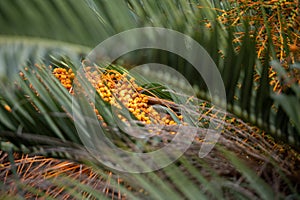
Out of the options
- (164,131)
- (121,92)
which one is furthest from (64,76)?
(164,131)

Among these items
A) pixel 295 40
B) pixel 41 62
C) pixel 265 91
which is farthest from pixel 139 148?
pixel 295 40

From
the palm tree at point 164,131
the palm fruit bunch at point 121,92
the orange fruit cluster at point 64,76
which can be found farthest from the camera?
the orange fruit cluster at point 64,76

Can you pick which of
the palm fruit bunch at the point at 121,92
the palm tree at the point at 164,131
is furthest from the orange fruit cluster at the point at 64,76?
the palm tree at the point at 164,131

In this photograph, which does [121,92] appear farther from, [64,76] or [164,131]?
[164,131]

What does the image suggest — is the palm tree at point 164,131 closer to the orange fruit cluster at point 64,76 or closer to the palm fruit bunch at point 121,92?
the palm fruit bunch at point 121,92

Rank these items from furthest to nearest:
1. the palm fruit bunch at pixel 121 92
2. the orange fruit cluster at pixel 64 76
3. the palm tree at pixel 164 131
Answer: the orange fruit cluster at pixel 64 76 < the palm fruit bunch at pixel 121 92 < the palm tree at pixel 164 131

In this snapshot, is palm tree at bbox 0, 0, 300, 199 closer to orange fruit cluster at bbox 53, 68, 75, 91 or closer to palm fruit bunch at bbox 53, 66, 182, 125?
palm fruit bunch at bbox 53, 66, 182, 125

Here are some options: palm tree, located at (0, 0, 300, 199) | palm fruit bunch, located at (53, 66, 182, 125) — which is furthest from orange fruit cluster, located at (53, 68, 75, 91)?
palm tree, located at (0, 0, 300, 199)
